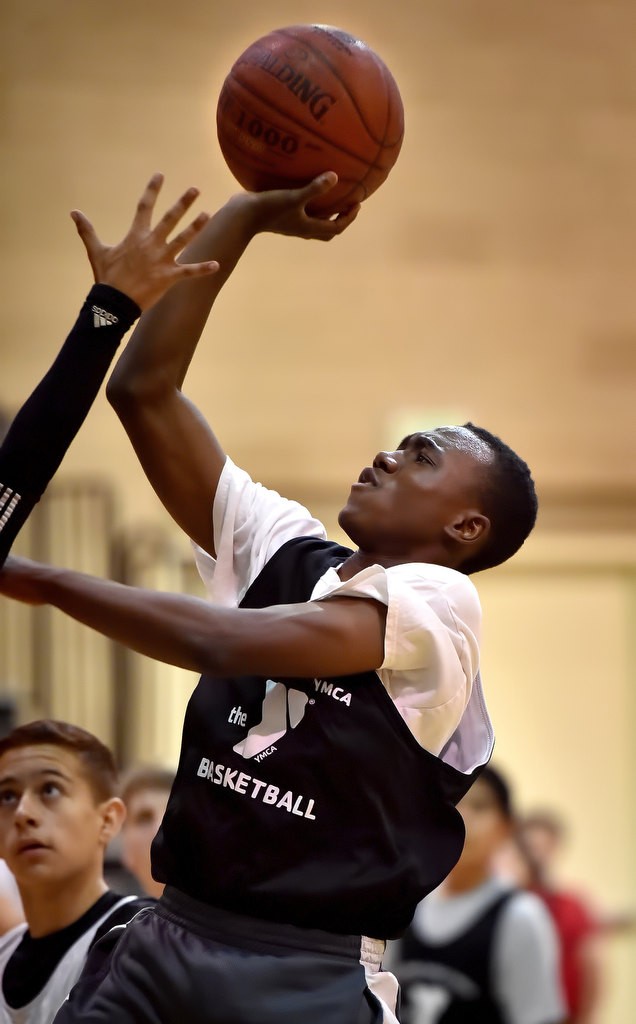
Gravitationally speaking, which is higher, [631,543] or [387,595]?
→ [631,543]

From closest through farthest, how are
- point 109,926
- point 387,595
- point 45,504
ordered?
1. point 387,595
2. point 109,926
3. point 45,504

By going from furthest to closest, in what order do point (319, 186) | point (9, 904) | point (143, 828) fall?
point (143, 828) < point (9, 904) < point (319, 186)

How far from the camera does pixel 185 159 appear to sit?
9.17 m

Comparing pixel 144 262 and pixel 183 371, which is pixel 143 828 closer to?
pixel 183 371

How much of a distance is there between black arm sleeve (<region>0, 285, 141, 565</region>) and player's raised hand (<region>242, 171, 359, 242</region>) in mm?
495

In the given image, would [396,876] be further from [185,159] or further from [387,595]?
[185,159]

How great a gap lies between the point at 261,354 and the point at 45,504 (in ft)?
5.44

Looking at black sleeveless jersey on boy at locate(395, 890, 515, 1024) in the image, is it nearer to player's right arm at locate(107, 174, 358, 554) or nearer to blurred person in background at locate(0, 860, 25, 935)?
blurred person in background at locate(0, 860, 25, 935)

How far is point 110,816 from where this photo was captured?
3.26 metres

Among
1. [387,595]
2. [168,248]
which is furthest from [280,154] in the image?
[387,595]

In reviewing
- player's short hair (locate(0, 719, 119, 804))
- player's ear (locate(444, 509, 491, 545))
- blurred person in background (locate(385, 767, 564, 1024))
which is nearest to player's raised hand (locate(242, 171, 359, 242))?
player's ear (locate(444, 509, 491, 545))

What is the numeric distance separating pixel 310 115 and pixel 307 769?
4.11 ft

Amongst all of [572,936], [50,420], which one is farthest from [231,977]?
[572,936]

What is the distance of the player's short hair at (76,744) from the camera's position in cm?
325
